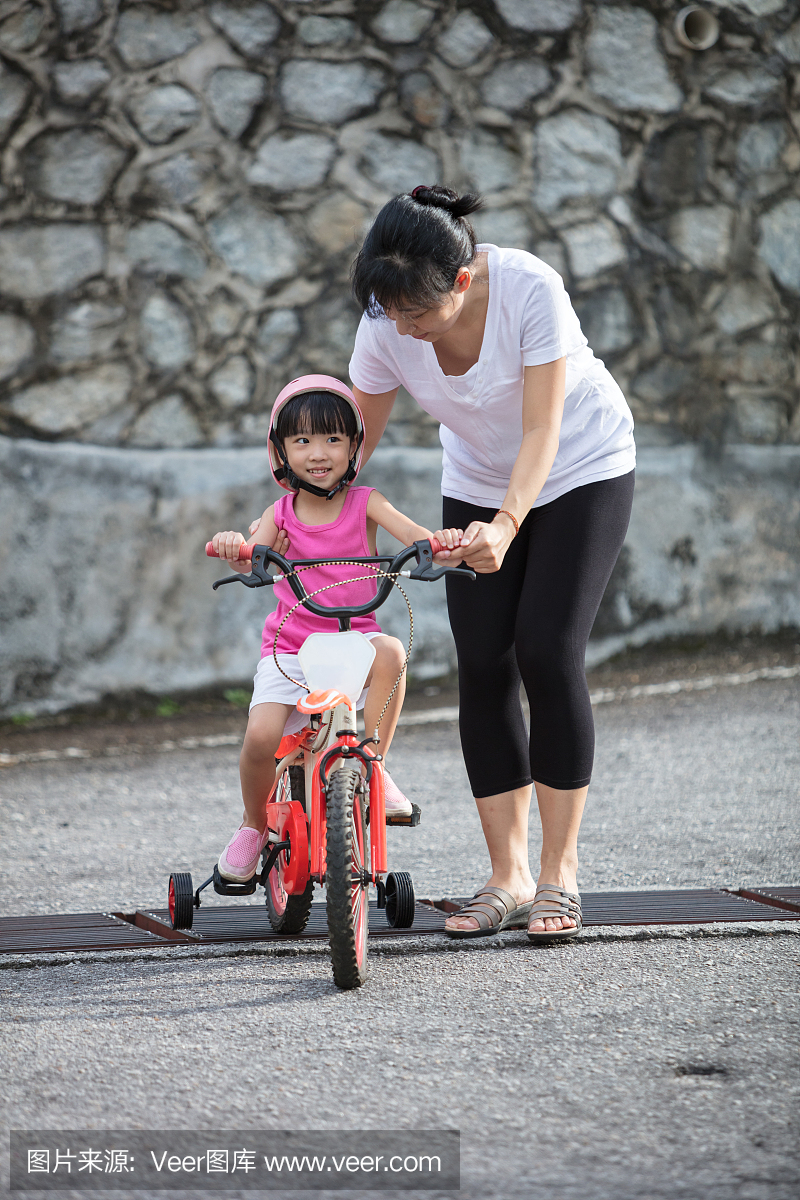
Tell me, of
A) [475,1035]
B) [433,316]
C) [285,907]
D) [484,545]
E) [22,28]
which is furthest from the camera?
[22,28]

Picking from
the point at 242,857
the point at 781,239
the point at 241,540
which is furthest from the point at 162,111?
the point at 242,857

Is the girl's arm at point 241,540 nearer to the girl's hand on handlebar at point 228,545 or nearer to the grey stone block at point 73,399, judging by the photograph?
the girl's hand on handlebar at point 228,545

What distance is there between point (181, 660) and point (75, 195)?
2.14 metres

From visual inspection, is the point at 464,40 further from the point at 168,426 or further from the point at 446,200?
the point at 446,200

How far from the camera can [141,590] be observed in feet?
18.3

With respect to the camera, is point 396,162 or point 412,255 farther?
point 396,162

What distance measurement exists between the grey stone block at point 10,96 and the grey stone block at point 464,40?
75.2 inches

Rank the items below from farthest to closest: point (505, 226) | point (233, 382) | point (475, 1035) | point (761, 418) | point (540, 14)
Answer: point (761, 418) < point (505, 226) < point (540, 14) < point (233, 382) < point (475, 1035)

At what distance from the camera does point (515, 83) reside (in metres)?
5.91

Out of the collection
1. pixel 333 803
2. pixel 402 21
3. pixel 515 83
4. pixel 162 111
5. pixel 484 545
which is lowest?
pixel 333 803

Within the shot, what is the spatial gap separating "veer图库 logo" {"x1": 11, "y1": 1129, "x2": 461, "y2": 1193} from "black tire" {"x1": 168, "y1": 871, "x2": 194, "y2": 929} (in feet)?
3.26

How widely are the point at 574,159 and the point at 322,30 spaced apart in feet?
4.41

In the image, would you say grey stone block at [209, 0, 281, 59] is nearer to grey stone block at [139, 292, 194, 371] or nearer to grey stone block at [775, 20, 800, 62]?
grey stone block at [139, 292, 194, 371]

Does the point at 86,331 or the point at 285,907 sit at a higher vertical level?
the point at 86,331
